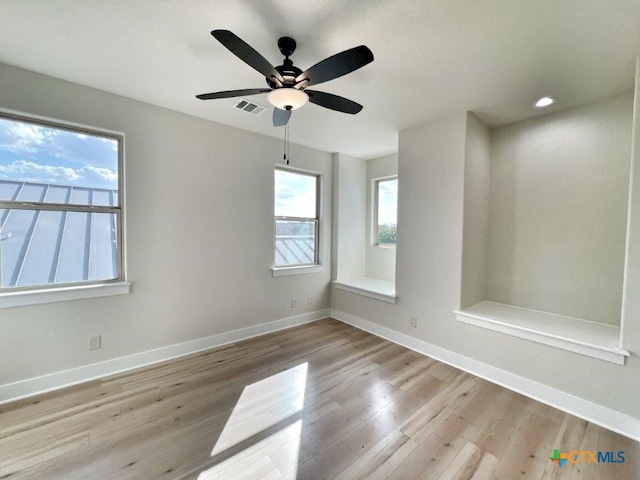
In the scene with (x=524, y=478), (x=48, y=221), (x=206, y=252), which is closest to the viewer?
(x=524, y=478)

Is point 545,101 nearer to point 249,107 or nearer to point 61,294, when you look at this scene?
point 249,107

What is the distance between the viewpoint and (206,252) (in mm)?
2998

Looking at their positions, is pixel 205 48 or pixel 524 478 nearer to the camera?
pixel 524 478

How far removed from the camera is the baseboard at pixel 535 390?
1.85 meters

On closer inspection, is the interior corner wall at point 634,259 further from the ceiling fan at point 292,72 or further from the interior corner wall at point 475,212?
the ceiling fan at point 292,72

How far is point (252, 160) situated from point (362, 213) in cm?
210

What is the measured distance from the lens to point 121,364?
8.24 ft

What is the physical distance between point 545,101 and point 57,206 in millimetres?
4462

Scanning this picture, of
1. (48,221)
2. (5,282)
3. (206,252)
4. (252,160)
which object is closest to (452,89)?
(252,160)

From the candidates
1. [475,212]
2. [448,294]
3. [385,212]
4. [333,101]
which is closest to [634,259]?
[475,212]

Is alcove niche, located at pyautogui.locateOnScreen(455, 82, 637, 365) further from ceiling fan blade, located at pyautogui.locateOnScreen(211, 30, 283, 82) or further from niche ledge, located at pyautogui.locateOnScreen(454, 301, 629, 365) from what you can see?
ceiling fan blade, located at pyautogui.locateOnScreen(211, 30, 283, 82)

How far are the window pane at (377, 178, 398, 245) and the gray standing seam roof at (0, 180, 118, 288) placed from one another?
3633mm

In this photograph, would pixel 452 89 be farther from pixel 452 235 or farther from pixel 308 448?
pixel 308 448

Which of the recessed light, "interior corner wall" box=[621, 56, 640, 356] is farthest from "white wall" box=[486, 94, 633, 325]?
"interior corner wall" box=[621, 56, 640, 356]
